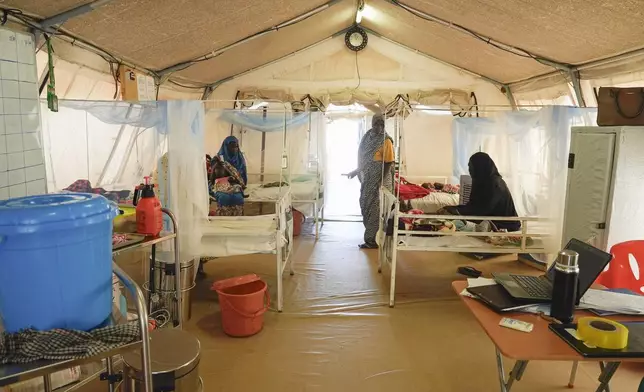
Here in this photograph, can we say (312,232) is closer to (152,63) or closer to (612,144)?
(152,63)

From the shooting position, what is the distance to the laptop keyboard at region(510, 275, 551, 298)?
5.43ft

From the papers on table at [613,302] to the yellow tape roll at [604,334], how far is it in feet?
0.81

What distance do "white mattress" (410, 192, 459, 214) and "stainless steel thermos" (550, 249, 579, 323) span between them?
3549 millimetres

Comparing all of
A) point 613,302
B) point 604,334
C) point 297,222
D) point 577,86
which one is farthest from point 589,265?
point 297,222

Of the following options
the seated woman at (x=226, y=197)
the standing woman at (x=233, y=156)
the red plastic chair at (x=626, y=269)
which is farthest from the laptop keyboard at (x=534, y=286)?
the standing woman at (x=233, y=156)

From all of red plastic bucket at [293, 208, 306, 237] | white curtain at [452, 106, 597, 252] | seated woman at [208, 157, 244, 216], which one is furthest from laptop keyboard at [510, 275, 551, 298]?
red plastic bucket at [293, 208, 306, 237]

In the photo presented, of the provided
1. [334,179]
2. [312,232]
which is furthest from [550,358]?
[334,179]

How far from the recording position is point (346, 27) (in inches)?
253

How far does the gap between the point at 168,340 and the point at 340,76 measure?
215 inches

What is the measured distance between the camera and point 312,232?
6070 mm

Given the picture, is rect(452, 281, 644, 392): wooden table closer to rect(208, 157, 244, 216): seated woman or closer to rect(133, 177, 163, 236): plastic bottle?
rect(133, 177, 163, 236): plastic bottle

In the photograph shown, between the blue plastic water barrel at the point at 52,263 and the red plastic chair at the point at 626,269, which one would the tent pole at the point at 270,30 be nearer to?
the red plastic chair at the point at 626,269

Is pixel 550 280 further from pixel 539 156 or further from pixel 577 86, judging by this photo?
pixel 577 86

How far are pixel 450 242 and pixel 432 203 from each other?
5.12 ft
